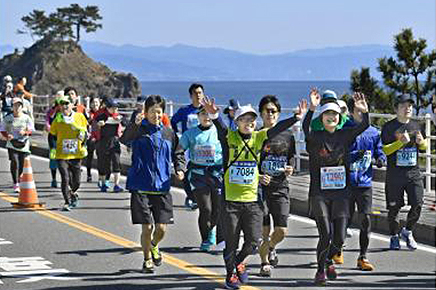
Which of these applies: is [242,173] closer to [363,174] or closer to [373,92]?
[363,174]

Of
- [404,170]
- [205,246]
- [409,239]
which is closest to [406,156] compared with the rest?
[404,170]

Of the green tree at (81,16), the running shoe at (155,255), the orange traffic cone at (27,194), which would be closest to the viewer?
the running shoe at (155,255)

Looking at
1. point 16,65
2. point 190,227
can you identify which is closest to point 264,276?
point 190,227

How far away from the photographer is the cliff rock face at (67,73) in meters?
133

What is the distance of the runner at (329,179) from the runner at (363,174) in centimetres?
Answer: 73

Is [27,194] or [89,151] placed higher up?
[89,151]

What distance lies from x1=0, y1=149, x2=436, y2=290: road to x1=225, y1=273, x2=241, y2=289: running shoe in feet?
0.48

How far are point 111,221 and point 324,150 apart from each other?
15.6ft

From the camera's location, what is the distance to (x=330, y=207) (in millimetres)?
8953

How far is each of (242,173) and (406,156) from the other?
2746 mm

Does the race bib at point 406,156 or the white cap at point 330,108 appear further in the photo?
the race bib at point 406,156

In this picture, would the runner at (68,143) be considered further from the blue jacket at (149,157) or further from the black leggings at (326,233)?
the black leggings at (326,233)

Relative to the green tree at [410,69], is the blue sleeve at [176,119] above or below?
below

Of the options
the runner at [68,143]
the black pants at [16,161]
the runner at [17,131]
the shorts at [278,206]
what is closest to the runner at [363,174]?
the shorts at [278,206]
